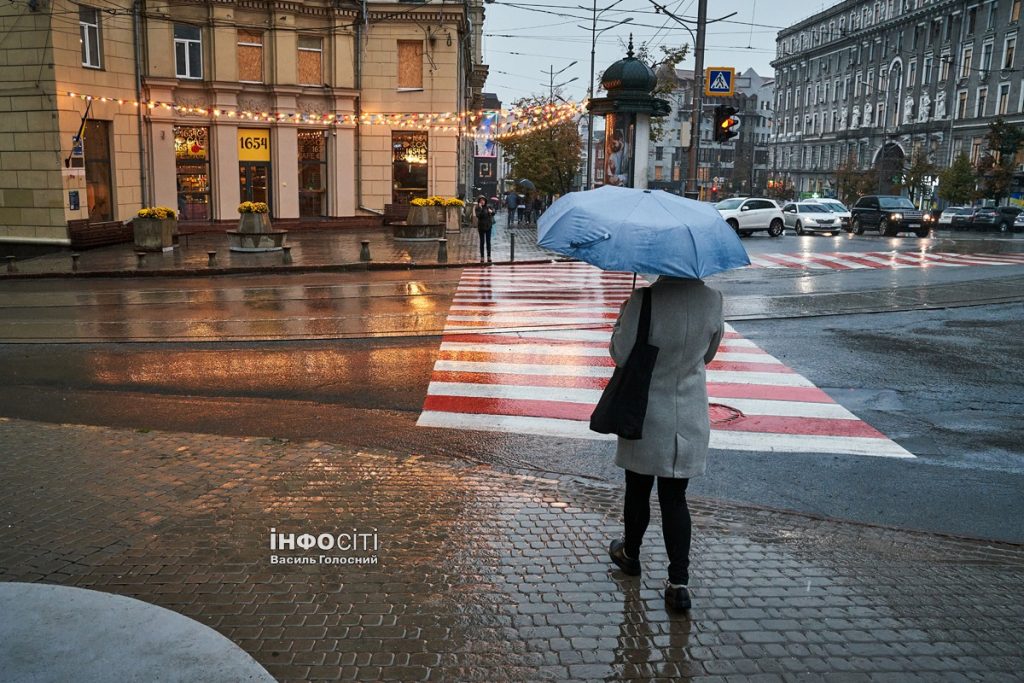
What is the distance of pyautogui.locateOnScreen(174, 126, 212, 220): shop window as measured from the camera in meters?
34.3

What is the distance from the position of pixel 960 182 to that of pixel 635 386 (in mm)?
72743

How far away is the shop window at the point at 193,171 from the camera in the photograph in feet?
113

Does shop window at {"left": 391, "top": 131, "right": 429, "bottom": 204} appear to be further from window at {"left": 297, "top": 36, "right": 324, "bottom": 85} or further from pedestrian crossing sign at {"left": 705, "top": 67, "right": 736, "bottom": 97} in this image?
pedestrian crossing sign at {"left": 705, "top": 67, "right": 736, "bottom": 97}

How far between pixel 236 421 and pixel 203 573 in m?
3.85

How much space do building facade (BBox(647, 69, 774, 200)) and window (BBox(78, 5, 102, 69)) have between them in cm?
9950

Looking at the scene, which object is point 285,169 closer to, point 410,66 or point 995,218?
point 410,66

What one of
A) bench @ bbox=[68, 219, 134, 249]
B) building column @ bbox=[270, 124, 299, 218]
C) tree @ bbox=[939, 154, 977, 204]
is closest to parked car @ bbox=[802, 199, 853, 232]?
building column @ bbox=[270, 124, 299, 218]

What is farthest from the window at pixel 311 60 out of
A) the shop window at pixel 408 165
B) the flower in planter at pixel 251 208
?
the flower in planter at pixel 251 208

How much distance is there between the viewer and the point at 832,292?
759 inches

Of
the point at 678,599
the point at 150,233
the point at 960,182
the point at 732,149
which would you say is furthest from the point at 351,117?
the point at 732,149

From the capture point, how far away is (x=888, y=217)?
41.3m

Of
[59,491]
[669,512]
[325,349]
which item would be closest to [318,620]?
[669,512]

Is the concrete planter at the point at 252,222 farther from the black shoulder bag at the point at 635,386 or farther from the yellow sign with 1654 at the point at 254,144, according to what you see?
the black shoulder bag at the point at 635,386

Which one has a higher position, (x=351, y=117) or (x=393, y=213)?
(x=351, y=117)
